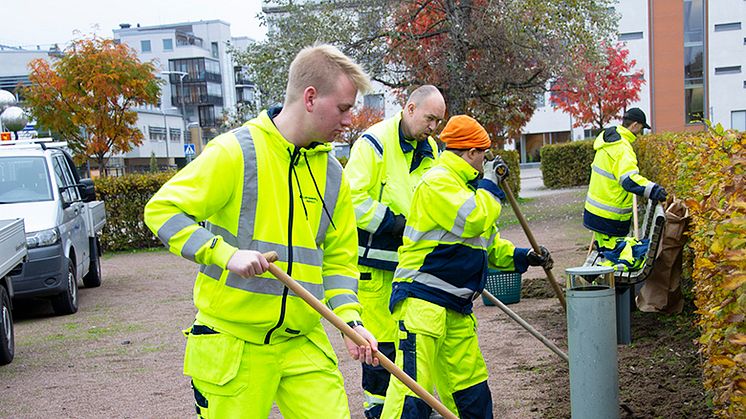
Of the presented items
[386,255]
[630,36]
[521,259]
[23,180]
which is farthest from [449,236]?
[630,36]

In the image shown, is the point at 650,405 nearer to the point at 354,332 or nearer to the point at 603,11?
the point at 354,332

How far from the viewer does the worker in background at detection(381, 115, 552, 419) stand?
4.42 m

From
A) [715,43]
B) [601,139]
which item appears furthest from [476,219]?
[715,43]

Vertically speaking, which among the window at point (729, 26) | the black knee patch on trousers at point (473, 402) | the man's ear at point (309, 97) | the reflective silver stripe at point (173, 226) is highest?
the window at point (729, 26)

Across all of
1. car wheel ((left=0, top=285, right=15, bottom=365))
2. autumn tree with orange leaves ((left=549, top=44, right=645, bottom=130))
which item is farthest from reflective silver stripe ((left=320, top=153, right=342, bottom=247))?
autumn tree with orange leaves ((left=549, top=44, right=645, bottom=130))

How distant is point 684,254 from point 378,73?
11790 millimetres

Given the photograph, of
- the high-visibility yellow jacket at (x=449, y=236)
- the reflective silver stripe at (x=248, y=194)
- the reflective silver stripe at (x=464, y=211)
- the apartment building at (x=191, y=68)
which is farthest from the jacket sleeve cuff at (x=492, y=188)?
the apartment building at (x=191, y=68)

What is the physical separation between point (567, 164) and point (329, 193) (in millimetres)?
27925

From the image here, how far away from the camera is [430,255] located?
4.56 m

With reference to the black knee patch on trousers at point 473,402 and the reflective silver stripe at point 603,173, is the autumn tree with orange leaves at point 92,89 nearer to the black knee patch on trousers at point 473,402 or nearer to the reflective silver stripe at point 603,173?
the reflective silver stripe at point 603,173

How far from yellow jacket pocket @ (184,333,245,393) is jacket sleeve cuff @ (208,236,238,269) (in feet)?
1.14

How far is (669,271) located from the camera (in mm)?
6891

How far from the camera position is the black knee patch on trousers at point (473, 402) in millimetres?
4578

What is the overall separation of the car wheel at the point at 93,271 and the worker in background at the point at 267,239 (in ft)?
33.8
